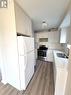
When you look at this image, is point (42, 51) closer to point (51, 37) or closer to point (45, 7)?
point (51, 37)

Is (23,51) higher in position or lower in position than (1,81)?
higher

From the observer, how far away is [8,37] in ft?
6.39

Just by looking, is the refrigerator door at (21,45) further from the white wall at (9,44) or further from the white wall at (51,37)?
the white wall at (51,37)

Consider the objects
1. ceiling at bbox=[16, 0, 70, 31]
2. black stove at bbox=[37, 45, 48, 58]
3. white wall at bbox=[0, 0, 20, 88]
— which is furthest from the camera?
black stove at bbox=[37, 45, 48, 58]

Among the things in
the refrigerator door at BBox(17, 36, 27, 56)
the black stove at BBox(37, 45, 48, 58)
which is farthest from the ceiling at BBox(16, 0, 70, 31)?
the black stove at BBox(37, 45, 48, 58)

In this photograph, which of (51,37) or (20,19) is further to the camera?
(51,37)

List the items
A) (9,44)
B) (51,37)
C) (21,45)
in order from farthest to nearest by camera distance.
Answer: (51,37) → (9,44) → (21,45)

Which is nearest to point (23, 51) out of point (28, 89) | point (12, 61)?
point (12, 61)

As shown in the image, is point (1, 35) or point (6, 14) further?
point (1, 35)

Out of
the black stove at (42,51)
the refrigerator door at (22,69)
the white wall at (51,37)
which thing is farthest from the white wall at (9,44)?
the white wall at (51,37)

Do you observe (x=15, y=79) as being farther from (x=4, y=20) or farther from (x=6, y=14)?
(x=6, y=14)

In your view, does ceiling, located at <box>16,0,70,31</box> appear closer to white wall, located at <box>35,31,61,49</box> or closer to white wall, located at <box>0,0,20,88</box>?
white wall, located at <box>0,0,20,88</box>

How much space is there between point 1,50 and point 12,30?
Answer: 30.2 inches

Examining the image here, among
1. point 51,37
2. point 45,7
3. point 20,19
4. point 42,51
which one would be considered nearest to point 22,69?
point 20,19
